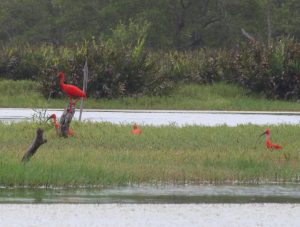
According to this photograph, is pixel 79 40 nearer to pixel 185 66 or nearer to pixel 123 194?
pixel 185 66

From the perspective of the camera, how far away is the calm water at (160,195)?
1384cm

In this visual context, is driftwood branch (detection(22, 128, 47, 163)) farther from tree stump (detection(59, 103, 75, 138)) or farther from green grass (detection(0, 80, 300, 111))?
green grass (detection(0, 80, 300, 111))

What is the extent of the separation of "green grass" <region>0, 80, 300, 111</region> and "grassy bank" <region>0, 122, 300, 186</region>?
11191 millimetres

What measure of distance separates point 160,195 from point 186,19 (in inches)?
1907

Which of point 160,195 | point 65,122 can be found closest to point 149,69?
point 65,122

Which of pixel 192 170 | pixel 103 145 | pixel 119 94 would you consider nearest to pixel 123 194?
pixel 192 170

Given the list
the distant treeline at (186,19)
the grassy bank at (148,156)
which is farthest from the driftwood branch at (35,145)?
the distant treeline at (186,19)

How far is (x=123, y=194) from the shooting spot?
1451cm

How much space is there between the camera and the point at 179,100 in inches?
1351

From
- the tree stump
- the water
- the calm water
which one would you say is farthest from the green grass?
the calm water

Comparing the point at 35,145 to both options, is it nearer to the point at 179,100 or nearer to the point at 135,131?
the point at 135,131

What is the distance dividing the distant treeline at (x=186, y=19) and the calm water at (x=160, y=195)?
44.6 metres

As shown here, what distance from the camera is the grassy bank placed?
1534 centimetres

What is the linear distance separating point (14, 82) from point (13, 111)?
18.3 feet
